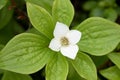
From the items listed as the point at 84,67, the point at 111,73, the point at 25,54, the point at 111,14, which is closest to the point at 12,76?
the point at 25,54

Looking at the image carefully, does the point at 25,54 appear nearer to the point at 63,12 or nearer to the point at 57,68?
the point at 57,68

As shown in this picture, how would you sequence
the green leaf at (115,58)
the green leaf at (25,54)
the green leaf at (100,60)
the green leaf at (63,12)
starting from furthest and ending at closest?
the green leaf at (100,60)
the green leaf at (115,58)
the green leaf at (63,12)
the green leaf at (25,54)

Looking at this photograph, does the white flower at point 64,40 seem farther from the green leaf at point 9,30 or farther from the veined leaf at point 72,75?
the green leaf at point 9,30

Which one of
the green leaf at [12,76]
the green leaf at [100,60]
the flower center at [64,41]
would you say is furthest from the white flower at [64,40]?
the green leaf at [100,60]

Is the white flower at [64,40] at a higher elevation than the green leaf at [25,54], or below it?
higher

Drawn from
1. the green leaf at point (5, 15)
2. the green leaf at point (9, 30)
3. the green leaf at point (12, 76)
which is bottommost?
the green leaf at point (9, 30)

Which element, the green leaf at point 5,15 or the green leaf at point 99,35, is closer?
the green leaf at point 99,35

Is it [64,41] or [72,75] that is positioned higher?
[64,41]
